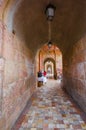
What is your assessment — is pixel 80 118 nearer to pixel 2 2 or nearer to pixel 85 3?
pixel 85 3

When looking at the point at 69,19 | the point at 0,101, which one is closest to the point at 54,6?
the point at 69,19

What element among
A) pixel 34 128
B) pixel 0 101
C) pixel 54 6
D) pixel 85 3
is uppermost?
pixel 54 6

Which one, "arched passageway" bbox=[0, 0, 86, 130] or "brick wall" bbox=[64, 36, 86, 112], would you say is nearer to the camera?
"arched passageway" bbox=[0, 0, 86, 130]

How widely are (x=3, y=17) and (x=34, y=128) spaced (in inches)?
77.2

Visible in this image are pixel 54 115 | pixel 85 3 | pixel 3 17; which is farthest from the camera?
pixel 54 115

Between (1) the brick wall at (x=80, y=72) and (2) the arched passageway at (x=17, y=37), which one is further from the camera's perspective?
(1) the brick wall at (x=80, y=72)

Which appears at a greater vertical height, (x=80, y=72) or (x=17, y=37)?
(x=17, y=37)

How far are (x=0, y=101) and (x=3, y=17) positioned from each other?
1.24m

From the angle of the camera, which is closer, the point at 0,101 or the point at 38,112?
the point at 0,101

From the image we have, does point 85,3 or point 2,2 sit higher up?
point 85,3

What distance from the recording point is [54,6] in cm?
240

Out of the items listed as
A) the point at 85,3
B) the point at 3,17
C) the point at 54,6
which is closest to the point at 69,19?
the point at 54,6

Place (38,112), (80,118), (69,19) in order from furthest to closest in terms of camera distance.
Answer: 1. (69,19)
2. (38,112)
3. (80,118)

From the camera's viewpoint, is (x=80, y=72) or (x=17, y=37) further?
(x=80, y=72)
